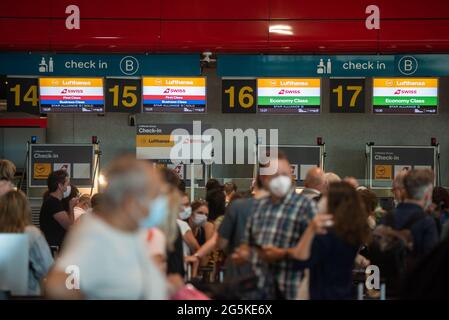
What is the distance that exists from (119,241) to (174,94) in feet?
29.1

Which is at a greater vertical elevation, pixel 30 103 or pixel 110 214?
pixel 30 103

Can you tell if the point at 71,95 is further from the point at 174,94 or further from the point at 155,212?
the point at 155,212

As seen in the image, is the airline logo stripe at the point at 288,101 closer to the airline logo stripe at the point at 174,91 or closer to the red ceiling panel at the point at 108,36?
the airline logo stripe at the point at 174,91

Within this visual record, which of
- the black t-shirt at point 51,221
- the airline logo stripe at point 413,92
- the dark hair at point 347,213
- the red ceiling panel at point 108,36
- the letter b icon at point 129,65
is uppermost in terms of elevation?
the red ceiling panel at point 108,36

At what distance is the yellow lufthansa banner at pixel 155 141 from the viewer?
13602mm

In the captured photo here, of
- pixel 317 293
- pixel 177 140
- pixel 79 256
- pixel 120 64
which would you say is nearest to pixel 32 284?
pixel 317 293

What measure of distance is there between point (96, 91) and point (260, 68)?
239 centimetres

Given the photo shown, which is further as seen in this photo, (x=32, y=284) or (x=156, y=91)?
(x=156, y=91)

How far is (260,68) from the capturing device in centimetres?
1151

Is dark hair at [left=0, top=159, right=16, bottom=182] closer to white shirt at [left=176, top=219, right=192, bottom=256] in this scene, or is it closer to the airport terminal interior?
the airport terminal interior

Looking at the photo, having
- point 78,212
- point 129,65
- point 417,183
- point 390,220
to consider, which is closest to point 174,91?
point 129,65

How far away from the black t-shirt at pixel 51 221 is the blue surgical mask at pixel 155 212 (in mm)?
5420

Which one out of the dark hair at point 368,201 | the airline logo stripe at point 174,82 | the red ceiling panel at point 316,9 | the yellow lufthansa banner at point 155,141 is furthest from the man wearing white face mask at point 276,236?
the yellow lufthansa banner at point 155,141
